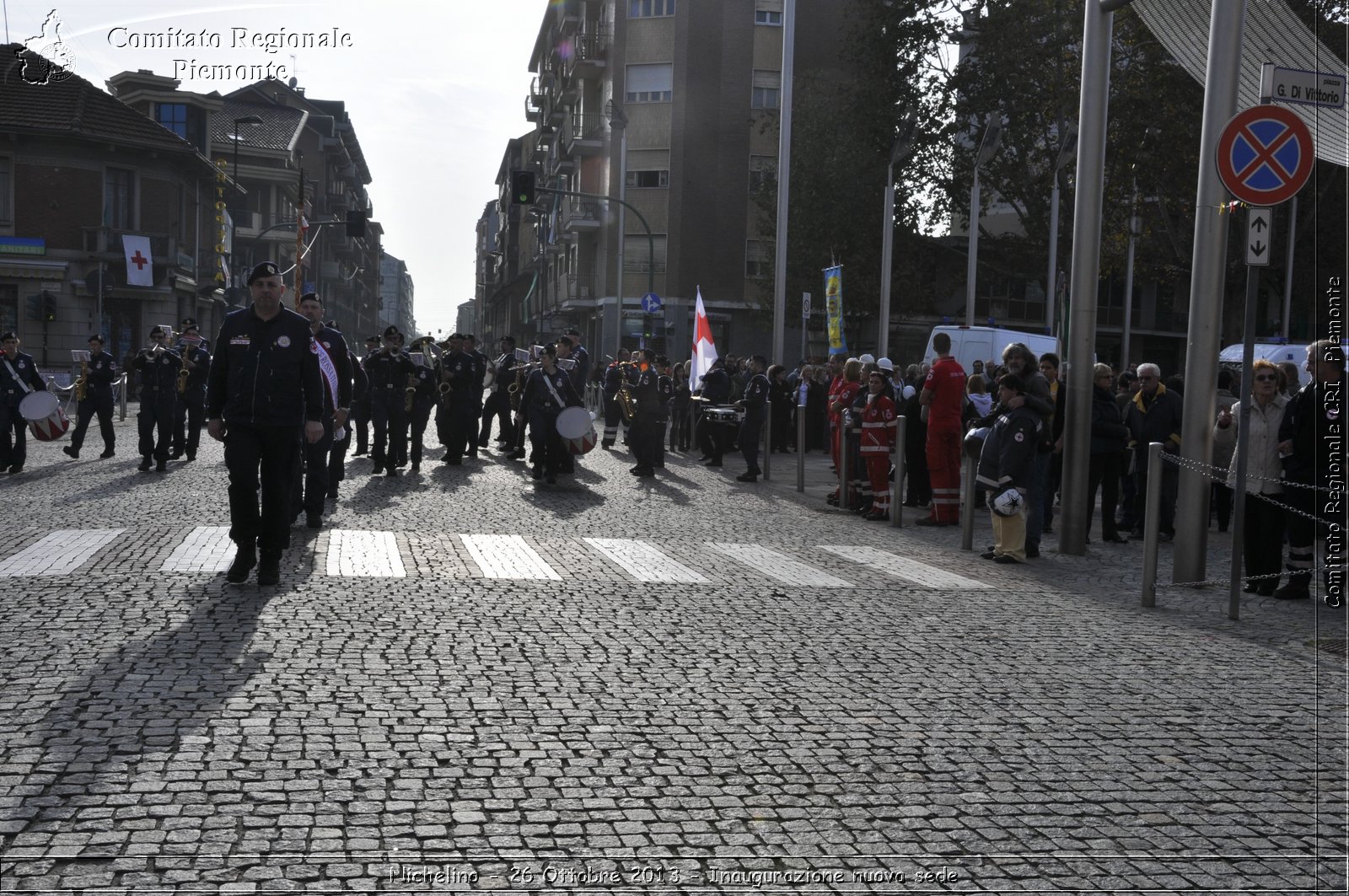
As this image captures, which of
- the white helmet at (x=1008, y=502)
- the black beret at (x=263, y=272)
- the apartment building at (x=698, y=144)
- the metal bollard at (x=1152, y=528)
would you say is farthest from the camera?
the apartment building at (x=698, y=144)

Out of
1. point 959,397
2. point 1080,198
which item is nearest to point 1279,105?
point 1080,198

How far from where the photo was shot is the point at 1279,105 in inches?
340

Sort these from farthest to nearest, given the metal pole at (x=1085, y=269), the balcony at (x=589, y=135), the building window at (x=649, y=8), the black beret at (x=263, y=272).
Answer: the balcony at (x=589, y=135)
the building window at (x=649, y=8)
the metal pole at (x=1085, y=269)
the black beret at (x=263, y=272)

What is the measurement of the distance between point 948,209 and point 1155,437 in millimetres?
26532

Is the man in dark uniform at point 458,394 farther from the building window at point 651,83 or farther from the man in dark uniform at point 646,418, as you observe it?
the building window at point 651,83

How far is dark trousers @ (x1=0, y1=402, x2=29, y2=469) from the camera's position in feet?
55.7

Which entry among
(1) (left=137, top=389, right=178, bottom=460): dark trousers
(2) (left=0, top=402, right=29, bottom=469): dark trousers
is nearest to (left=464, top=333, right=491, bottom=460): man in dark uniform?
(1) (left=137, top=389, right=178, bottom=460): dark trousers

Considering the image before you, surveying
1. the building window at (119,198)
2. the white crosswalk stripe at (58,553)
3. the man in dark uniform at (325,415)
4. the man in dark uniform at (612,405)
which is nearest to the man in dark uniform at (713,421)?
the man in dark uniform at (612,405)

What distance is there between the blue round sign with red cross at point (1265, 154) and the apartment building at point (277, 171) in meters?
35.0

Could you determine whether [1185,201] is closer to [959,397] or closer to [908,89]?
[908,89]

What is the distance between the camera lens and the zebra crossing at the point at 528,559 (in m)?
9.33

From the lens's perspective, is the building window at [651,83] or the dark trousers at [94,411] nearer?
the dark trousers at [94,411]

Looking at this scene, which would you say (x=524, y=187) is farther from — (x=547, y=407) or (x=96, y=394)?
(x=547, y=407)

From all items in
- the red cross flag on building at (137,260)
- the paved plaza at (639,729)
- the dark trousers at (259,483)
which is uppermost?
the red cross flag on building at (137,260)
